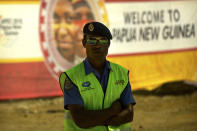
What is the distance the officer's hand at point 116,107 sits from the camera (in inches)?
112

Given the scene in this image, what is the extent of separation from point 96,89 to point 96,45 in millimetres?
308

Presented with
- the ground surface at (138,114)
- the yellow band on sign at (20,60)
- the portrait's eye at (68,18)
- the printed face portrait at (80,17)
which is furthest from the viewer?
the printed face portrait at (80,17)

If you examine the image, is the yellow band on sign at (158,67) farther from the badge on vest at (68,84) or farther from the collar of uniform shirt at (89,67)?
the badge on vest at (68,84)

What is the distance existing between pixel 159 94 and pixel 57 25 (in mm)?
3456

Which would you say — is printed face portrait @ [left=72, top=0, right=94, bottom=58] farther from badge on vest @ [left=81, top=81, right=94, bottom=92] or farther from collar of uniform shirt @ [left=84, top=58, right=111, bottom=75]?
badge on vest @ [left=81, top=81, right=94, bottom=92]

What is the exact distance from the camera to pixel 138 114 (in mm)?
9211

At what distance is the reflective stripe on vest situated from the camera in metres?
2.79

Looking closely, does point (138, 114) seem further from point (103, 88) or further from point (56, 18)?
point (103, 88)

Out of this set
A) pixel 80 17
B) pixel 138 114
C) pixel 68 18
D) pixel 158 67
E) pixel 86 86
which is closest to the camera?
pixel 86 86

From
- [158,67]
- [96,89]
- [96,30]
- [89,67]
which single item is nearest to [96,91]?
[96,89]

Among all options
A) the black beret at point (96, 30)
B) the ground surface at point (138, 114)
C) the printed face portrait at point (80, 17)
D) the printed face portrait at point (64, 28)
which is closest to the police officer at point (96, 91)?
the black beret at point (96, 30)

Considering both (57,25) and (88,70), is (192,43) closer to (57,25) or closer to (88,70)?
(57,25)

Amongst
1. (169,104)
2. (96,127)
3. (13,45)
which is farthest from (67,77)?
(169,104)

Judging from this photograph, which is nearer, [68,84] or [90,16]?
[68,84]
